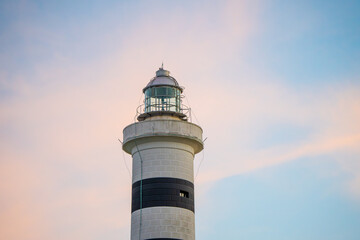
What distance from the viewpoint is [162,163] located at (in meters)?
34.0

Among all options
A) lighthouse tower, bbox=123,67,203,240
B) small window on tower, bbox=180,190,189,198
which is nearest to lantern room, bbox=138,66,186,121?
lighthouse tower, bbox=123,67,203,240

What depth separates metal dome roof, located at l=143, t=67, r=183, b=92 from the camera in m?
36.0

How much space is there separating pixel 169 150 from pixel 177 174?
1392mm

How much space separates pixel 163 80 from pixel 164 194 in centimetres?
673

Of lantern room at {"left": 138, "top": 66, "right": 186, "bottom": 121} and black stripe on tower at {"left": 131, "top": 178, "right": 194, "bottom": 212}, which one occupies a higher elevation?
lantern room at {"left": 138, "top": 66, "right": 186, "bottom": 121}

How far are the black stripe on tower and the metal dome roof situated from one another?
219 inches

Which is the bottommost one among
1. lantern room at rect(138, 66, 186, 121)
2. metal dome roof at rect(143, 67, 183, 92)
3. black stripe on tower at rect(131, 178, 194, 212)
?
black stripe on tower at rect(131, 178, 194, 212)

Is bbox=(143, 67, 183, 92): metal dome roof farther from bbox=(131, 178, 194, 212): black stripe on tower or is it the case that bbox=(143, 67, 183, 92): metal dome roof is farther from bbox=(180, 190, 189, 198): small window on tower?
bbox=(180, 190, 189, 198): small window on tower

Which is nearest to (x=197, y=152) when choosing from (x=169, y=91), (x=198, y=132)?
(x=198, y=132)

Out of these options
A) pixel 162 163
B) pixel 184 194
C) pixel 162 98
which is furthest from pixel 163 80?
pixel 184 194

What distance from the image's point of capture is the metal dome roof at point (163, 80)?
36.0 metres

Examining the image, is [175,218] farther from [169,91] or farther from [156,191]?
[169,91]

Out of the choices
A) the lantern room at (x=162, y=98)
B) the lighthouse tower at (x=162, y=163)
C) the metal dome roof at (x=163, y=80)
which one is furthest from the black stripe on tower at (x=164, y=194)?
the metal dome roof at (x=163, y=80)

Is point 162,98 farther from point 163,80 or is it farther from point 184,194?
point 184,194
